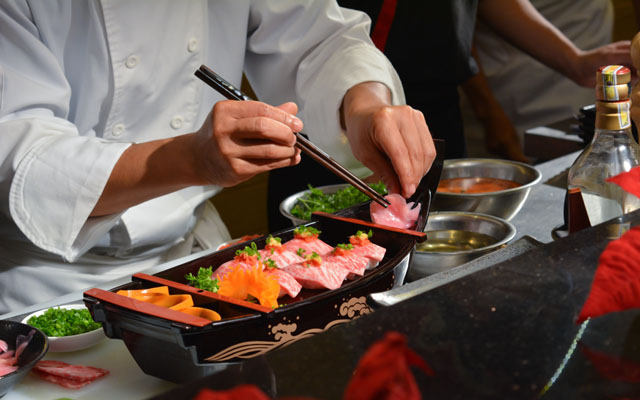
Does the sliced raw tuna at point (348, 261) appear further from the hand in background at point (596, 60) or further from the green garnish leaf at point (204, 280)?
the hand in background at point (596, 60)

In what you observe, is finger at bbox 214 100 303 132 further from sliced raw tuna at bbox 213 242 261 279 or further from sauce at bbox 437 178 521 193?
sauce at bbox 437 178 521 193

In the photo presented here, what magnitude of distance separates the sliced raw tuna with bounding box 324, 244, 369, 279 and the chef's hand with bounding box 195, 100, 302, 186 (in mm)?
244

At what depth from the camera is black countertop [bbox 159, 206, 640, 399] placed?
1.40ft

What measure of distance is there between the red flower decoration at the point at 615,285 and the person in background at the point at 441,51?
7.77 ft

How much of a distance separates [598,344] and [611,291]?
0.15ft

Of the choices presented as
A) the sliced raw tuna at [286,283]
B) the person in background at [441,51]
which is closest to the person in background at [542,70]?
the person in background at [441,51]

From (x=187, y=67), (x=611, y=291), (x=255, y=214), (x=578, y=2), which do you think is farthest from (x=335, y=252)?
(x=578, y=2)

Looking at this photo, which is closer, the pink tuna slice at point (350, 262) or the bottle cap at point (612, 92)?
the bottle cap at point (612, 92)

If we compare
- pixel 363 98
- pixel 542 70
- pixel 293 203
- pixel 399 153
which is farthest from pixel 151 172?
pixel 542 70

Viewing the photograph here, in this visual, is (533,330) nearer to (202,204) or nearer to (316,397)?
(316,397)

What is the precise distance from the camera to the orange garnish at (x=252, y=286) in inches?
43.8

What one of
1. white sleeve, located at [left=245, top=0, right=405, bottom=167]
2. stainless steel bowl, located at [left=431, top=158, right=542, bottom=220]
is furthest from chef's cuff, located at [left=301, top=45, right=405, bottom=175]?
stainless steel bowl, located at [left=431, top=158, right=542, bottom=220]

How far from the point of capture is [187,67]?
6.47 feet

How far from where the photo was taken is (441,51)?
3.19 m
